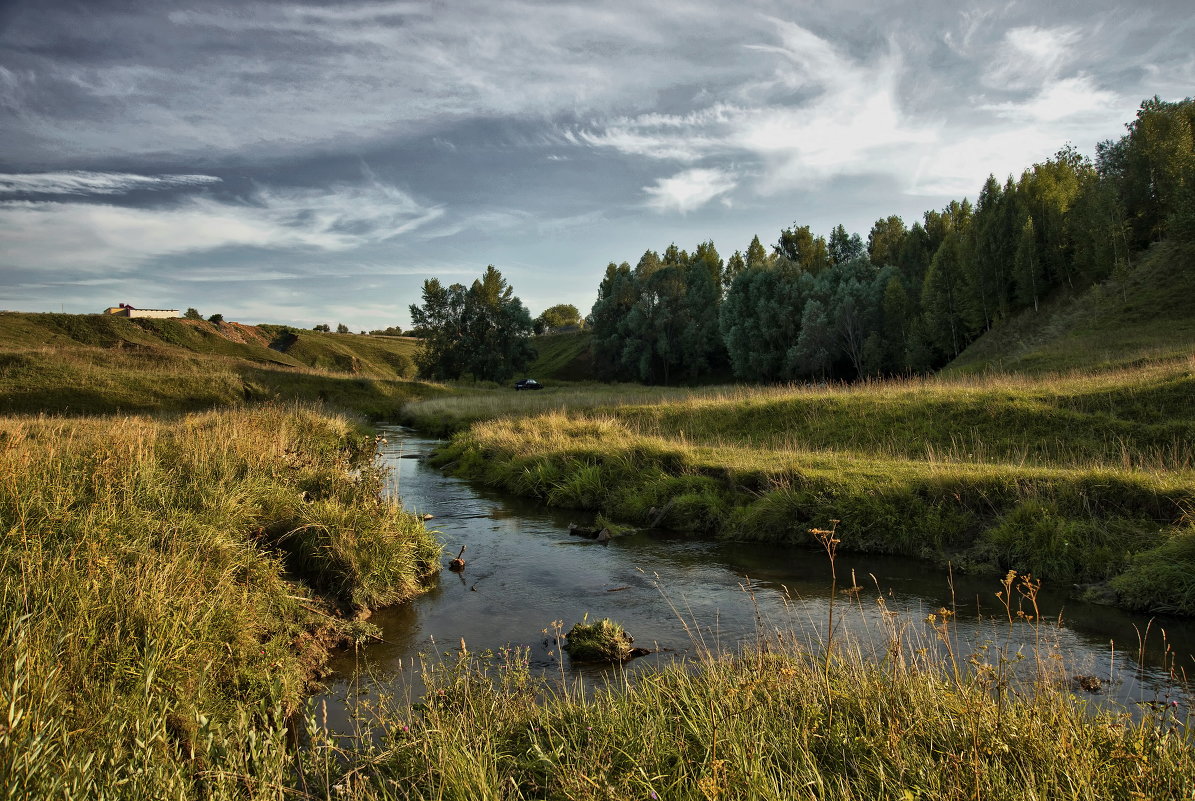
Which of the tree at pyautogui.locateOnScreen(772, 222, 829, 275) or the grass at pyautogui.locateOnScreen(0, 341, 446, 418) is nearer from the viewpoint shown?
the grass at pyautogui.locateOnScreen(0, 341, 446, 418)

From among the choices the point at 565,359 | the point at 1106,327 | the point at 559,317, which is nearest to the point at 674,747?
the point at 1106,327

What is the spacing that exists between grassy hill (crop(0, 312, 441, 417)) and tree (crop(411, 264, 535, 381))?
20.9 meters

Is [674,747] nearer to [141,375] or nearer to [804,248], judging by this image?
[141,375]

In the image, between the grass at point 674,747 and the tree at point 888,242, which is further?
the tree at point 888,242

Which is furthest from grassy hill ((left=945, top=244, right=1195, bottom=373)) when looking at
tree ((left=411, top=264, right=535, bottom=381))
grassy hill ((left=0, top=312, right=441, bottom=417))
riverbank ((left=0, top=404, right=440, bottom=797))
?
tree ((left=411, top=264, right=535, bottom=381))

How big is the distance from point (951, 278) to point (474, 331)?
49.8 meters

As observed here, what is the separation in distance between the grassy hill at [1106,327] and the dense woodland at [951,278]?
5.01 ft

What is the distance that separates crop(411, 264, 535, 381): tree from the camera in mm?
77250

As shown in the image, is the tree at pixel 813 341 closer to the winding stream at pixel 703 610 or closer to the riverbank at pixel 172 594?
the winding stream at pixel 703 610

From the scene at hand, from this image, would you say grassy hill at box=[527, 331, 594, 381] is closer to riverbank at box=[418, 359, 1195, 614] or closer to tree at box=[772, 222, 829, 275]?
tree at box=[772, 222, 829, 275]

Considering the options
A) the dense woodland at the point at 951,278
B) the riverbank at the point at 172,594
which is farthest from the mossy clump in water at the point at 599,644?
the dense woodland at the point at 951,278

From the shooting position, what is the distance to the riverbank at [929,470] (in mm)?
10250

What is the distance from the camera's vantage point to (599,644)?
7.31 metres

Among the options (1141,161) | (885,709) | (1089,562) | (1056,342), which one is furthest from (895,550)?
(1141,161)
